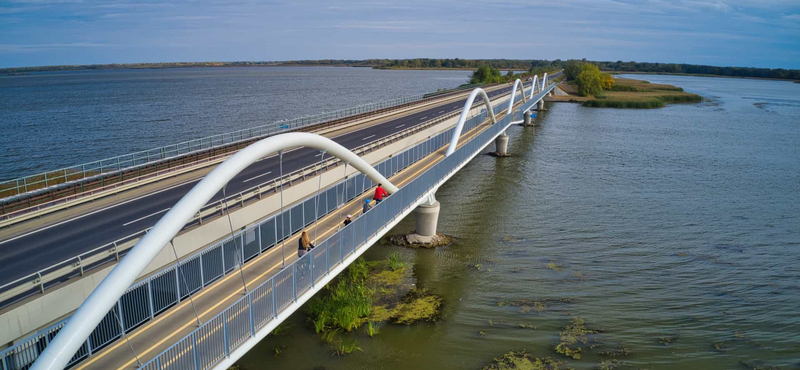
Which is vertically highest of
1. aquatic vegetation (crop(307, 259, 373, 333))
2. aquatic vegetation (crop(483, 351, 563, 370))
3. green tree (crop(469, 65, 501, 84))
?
green tree (crop(469, 65, 501, 84))

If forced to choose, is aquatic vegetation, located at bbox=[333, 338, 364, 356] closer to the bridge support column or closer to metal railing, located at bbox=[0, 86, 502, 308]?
metal railing, located at bbox=[0, 86, 502, 308]

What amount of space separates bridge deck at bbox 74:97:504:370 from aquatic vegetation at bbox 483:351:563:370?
7.30 meters

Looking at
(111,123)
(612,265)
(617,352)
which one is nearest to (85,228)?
(617,352)

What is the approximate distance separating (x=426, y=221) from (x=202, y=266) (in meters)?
15.0

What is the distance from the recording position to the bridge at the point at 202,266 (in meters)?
11.3

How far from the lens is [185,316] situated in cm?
1401

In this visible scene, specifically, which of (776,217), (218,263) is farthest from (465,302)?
(776,217)

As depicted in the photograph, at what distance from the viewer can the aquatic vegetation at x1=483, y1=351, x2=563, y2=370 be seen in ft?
60.0

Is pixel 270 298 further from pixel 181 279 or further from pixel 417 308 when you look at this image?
pixel 417 308

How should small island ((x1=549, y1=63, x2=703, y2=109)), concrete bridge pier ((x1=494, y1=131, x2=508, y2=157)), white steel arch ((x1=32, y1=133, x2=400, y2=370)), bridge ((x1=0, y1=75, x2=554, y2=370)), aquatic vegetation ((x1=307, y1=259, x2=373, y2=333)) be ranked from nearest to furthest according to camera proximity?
white steel arch ((x1=32, y1=133, x2=400, y2=370))
bridge ((x1=0, y1=75, x2=554, y2=370))
aquatic vegetation ((x1=307, y1=259, x2=373, y2=333))
concrete bridge pier ((x1=494, y1=131, x2=508, y2=157))
small island ((x1=549, y1=63, x2=703, y2=109))

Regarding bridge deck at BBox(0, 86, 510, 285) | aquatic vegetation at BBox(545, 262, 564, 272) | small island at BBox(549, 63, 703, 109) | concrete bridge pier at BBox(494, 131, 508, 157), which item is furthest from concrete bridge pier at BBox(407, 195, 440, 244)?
small island at BBox(549, 63, 703, 109)

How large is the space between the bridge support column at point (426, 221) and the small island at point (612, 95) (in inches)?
3480

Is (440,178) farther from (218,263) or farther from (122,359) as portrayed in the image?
(122,359)

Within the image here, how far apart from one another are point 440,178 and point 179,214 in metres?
19.0
